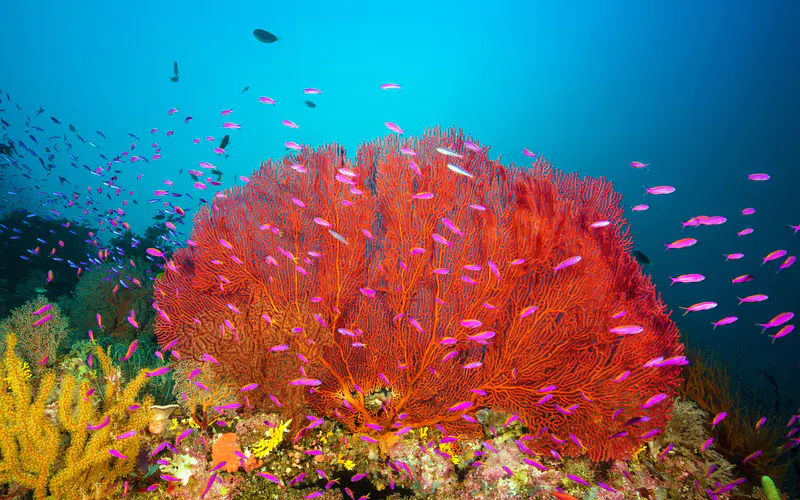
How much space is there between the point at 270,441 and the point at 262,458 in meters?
0.21

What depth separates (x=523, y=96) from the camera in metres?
86.8

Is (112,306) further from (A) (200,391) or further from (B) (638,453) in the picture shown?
(B) (638,453)

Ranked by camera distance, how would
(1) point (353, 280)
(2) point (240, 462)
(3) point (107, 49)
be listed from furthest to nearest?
(3) point (107, 49), (1) point (353, 280), (2) point (240, 462)

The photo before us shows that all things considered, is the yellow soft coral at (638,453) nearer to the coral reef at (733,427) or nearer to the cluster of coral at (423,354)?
the cluster of coral at (423,354)

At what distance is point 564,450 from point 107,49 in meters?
146

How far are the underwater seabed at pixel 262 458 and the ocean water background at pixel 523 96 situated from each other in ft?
39.7

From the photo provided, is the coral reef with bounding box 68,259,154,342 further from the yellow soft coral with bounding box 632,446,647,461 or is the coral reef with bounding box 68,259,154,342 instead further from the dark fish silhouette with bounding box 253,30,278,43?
the yellow soft coral with bounding box 632,446,647,461

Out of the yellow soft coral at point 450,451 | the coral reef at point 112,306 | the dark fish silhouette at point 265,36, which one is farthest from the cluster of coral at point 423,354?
the dark fish silhouette at point 265,36

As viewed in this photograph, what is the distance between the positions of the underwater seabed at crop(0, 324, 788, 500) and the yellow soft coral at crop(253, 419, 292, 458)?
0.01 meters

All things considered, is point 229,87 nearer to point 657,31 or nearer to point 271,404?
point 657,31

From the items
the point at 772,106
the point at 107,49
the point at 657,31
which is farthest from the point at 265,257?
the point at 107,49

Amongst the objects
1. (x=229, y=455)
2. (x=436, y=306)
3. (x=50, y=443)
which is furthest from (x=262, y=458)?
(x=436, y=306)

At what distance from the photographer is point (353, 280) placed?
4438 mm

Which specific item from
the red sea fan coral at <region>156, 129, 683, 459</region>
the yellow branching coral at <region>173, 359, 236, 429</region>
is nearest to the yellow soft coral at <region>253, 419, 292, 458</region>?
the red sea fan coral at <region>156, 129, 683, 459</region>
